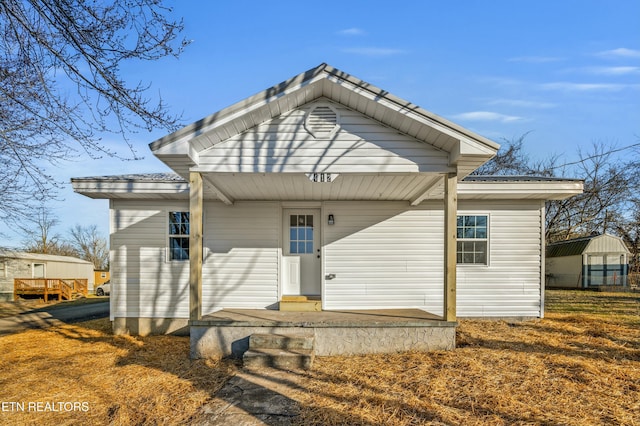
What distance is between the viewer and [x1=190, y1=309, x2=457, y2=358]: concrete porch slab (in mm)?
5699

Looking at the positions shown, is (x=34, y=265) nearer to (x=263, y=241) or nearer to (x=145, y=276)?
(x=145, y=276)

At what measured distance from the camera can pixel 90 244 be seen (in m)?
43.5

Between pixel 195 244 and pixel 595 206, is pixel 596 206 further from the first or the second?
pixel 195 244

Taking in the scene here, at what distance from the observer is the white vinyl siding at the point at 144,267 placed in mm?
7848

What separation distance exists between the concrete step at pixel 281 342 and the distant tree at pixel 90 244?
43.7m

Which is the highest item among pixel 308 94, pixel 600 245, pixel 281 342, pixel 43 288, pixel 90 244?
pixel 308 94

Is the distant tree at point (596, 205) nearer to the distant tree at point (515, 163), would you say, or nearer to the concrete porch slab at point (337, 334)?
the distant tree at point (515, 163)

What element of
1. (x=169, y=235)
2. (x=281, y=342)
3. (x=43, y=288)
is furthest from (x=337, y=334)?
(x=43, y=288)

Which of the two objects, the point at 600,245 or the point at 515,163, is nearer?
the point at 600,245

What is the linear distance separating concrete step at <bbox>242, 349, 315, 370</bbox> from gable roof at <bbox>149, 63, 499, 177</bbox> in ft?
9.46

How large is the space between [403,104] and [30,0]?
4587mm

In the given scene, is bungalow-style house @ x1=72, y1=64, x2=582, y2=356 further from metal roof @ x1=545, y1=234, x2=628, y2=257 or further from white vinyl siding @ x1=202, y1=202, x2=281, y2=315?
metal roof @ x1=545, y1=234, x2=628, y2=257

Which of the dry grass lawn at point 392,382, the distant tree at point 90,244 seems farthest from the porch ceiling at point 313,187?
the distant tree at point 90,244

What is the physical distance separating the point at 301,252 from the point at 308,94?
3.78 metres
